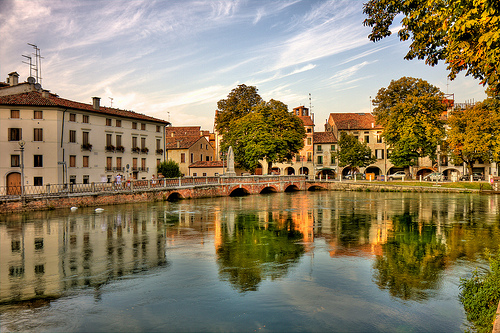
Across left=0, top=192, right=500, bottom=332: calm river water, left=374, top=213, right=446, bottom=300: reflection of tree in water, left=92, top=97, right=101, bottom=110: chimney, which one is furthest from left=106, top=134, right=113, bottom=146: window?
left=374, top=213, right=446, bottom=300: reflection of tree in water

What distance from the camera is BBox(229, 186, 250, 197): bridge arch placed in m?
48.0

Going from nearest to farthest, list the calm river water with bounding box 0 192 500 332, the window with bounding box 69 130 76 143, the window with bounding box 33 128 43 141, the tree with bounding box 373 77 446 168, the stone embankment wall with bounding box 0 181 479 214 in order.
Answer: the calm river water with bounding box 0 192 500 332 → the stone embankment wall with bounding box 0 181 479 214 → the window with bounding box 33 128 43 141 → the window with bounding box 69 130 76 143 → the tree with bounding box 373 77 446 168

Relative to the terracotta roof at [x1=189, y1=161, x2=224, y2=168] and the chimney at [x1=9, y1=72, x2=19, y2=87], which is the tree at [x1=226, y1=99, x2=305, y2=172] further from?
the chimney at [x1=9, y1=72, x2=19, y2=87]

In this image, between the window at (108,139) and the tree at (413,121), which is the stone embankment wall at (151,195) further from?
the window at (108,139)

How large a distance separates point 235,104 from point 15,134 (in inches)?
1357

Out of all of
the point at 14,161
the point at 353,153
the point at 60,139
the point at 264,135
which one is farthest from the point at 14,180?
the point at 353,153

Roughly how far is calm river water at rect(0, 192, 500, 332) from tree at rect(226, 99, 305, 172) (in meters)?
28.6

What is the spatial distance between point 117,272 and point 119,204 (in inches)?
900

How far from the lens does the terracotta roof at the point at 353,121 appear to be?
70.8 m

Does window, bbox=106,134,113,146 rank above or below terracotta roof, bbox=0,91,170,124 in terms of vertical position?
below

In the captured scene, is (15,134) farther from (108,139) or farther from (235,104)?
(235,104)

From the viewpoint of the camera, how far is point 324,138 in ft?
238

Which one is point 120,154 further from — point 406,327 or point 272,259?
point 406,327

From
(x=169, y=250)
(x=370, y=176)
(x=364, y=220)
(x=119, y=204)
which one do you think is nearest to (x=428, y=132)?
(x=370, y=176)
